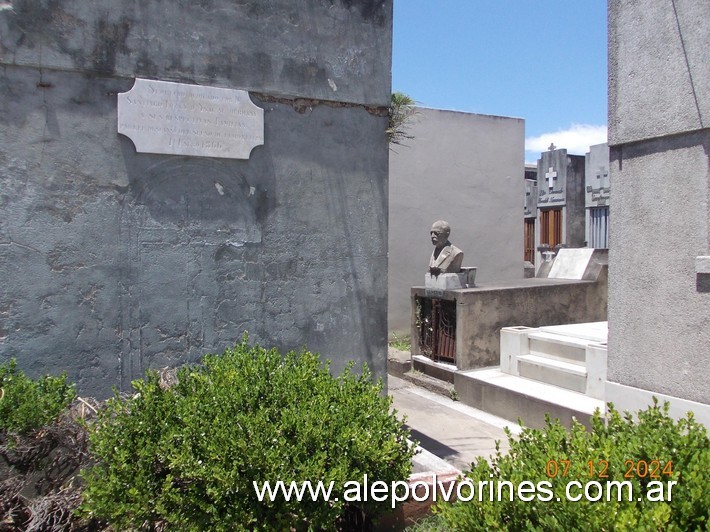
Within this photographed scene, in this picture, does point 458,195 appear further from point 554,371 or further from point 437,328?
point 554,371

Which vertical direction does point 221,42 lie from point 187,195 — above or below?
above

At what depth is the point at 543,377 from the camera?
7.73 meters

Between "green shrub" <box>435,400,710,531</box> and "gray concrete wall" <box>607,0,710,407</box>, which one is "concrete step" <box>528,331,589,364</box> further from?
"green shrub" <box>435,400,710,531</box>

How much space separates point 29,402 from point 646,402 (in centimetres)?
466

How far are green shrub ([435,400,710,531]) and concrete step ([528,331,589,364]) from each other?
4.73 m

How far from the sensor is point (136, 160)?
438 centimetres

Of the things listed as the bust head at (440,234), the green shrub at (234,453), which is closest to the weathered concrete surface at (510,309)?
the bust head at (440,234)

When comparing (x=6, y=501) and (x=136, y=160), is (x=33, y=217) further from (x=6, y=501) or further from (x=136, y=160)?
(x=6, y=501)

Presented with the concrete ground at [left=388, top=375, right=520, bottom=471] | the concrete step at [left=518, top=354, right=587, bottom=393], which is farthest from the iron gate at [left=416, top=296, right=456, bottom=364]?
the concrete step at [left=518, top=354, right=587, bottom=393]

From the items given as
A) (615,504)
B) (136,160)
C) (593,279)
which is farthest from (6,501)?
(593,279)

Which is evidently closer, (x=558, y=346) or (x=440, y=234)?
(x=558, y=346)

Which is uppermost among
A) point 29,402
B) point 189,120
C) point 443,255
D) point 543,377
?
point 189,120

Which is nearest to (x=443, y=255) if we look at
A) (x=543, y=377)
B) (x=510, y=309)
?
(x=510, y=309)

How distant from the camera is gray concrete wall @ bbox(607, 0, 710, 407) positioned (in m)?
4.75
